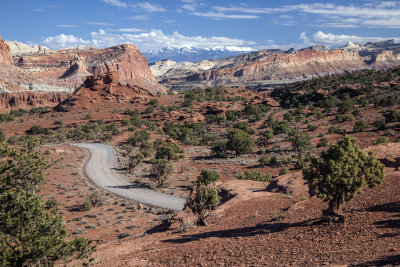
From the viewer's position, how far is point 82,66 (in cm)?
15775

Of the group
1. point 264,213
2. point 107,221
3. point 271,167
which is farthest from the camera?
point 271,167

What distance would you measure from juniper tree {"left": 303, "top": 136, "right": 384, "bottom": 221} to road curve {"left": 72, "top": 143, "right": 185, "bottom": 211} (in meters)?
13.2

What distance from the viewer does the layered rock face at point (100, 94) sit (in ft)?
266

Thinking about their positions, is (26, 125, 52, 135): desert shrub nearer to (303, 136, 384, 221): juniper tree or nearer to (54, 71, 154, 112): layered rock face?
(54, 71, 154, 112): layered rock face

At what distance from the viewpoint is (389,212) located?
38.4 feet

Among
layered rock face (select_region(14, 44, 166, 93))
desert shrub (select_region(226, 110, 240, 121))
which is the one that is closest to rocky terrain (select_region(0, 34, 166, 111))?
layered rock face (select_region(14, 44, 166, 93))

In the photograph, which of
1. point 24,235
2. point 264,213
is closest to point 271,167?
point 264,213

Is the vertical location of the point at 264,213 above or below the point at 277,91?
below

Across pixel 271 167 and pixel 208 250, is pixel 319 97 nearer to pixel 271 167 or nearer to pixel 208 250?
pixel 271 167

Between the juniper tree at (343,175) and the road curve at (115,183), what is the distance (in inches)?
519

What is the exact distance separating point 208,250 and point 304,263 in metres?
3.97

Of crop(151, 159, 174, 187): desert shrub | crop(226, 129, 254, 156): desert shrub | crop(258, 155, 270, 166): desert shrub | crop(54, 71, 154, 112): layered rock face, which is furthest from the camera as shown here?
crop(54, 71, 154, 112): layered rock face

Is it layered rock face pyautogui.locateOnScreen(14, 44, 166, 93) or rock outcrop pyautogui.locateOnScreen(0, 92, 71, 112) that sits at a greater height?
layered rock face pyautogui.locateOnScreen(14, 44, 166, 93)

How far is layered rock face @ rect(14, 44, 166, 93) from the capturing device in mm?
147500
